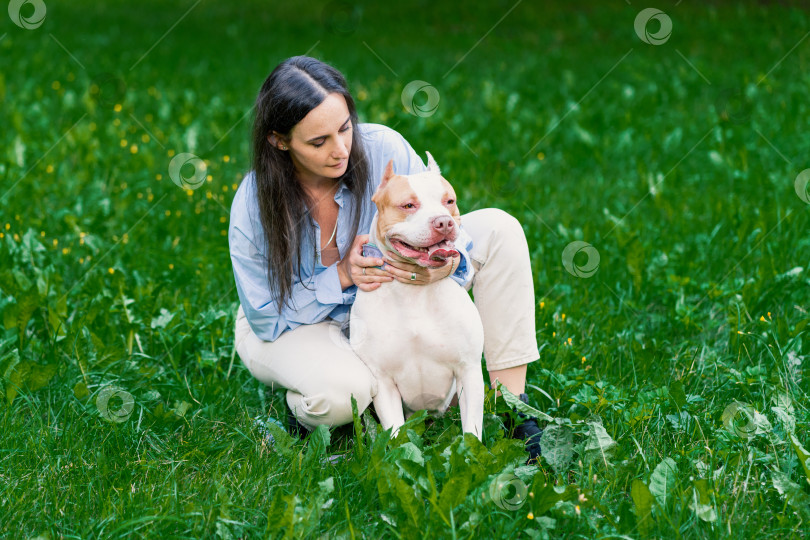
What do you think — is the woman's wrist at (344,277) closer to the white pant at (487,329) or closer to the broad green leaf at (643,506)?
the white pant at (487,329)

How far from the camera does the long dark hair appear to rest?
2873mm

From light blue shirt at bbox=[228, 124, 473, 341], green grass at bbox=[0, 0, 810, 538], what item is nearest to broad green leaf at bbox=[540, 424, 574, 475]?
green grass at bbox=[0, 0, 810, 538]

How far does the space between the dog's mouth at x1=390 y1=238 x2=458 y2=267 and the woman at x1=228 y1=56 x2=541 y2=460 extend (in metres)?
0.31

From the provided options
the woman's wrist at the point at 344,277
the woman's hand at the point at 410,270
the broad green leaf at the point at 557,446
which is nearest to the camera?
the woman's hand at the point at 410,270

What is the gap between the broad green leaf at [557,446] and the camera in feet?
9.18

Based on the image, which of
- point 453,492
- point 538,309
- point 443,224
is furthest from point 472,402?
point 538,309

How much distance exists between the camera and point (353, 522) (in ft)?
8.27

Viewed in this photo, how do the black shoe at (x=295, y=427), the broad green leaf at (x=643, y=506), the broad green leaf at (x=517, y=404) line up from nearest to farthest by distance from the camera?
the broad green leaf at (x=643, y=506) < the broad green leaf at (x=517, y=404) < the black shoe at (x=295, y=427)

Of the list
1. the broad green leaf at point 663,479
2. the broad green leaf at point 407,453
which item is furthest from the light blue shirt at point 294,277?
the broad green leaf at point 663,479

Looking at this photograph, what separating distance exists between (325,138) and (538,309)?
1416mm

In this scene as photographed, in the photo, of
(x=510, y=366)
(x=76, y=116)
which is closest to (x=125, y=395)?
(x=510, y=366)

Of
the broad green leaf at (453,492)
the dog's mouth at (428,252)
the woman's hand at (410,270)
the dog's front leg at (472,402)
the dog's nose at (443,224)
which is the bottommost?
the broad green leaf at (453,492)

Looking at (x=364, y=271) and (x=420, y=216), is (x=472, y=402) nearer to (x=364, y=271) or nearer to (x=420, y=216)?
(x=364, y=271)

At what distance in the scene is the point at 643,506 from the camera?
2395 millimetres
